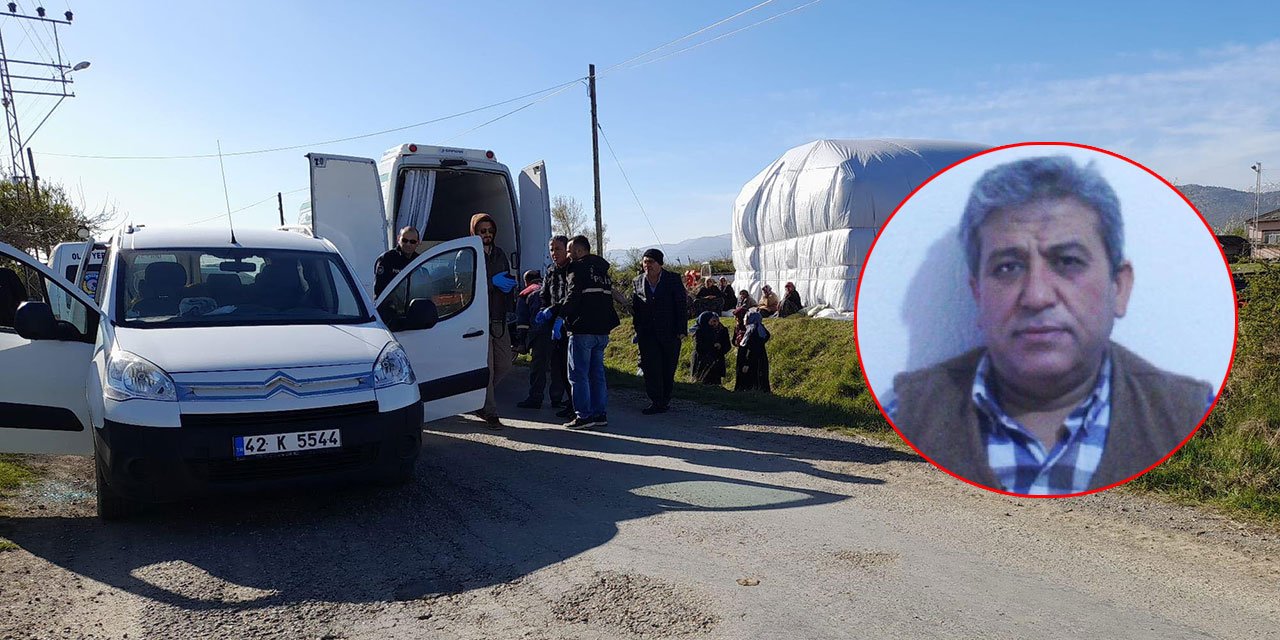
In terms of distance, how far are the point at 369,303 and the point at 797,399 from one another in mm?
5557

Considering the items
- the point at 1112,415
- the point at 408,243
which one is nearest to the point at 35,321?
the point at 408,243

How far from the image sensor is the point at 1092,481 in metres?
2.93

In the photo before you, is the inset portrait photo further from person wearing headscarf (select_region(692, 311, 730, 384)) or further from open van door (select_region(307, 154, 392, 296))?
person wearing headscarf (select_region(692, 311, 730, 384))

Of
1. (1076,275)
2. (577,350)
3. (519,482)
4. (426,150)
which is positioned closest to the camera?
(1076,275)

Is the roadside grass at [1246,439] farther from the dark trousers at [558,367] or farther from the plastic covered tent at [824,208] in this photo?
the plastic covered tent at [824,208]

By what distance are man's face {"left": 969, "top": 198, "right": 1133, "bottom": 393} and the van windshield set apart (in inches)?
181

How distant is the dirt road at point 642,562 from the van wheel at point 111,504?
0.07 metres

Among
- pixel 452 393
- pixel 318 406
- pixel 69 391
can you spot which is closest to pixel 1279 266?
pixel 452 393

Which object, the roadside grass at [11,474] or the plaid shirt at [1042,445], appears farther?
the roadside grass at [11,474]

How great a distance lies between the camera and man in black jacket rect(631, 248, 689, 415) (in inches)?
363

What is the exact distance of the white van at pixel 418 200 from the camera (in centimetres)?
1126

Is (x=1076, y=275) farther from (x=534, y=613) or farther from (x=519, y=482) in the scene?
(x=519, y=482)

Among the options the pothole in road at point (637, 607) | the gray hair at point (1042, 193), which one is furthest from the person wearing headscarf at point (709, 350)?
the gray hair at point (1042, 193)

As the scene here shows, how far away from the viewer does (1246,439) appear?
5.93m
